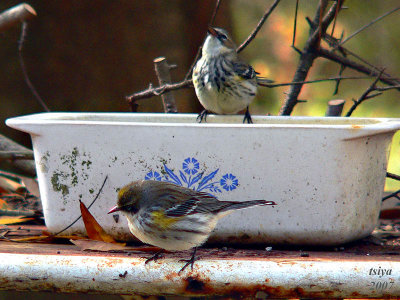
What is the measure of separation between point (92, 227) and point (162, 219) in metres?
0.40

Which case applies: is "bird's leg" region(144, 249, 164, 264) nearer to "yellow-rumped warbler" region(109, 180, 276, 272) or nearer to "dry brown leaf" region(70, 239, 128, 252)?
"yellow-rumped warbler" region(109, 180, 276, 272)

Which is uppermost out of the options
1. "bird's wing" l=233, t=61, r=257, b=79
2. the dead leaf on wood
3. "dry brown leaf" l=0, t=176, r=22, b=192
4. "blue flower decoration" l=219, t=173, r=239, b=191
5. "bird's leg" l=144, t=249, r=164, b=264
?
"bird's wing" l=233, t=61, r=257, b=79

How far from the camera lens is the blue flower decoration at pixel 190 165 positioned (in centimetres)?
260

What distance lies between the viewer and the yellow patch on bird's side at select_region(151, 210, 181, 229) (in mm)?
2477

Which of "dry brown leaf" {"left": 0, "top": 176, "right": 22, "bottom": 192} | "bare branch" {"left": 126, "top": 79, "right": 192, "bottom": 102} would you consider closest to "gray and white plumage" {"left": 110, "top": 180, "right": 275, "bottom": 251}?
"bare branch" {"left": 126, "top": 79, "right": 192, "bottom": 102}

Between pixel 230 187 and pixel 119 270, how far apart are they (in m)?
0.65

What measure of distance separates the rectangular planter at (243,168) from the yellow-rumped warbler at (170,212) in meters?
0.08

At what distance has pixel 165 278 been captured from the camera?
2158 millimetres

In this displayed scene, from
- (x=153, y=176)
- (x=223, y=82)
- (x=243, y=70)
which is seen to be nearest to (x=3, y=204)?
(x=153, y=176)

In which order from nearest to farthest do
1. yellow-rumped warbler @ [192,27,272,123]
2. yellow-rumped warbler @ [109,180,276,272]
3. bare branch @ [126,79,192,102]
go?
yellow-rumped warbler @ [109,180,276,272] < yellow-rumped warbler @ [192,27,272,123] < bare branch @ [126,79,192,102]

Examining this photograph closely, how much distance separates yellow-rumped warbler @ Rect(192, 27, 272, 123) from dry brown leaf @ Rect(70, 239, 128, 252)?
2.92 feet

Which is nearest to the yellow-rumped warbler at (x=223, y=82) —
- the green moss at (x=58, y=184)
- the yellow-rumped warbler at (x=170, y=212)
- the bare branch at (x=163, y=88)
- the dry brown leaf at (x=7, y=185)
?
the bare branch at (x=163, y=88)

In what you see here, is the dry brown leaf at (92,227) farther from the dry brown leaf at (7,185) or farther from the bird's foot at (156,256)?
the dry brown leaf at (7,185)

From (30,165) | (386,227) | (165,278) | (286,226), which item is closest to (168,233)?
(165,278)
